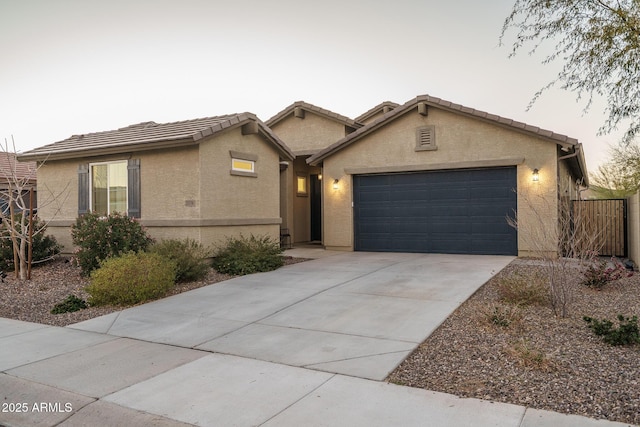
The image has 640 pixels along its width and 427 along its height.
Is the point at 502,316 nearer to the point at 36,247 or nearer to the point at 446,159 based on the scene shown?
the point at 446,159

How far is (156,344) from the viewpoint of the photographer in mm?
5664

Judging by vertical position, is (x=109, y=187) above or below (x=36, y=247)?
above

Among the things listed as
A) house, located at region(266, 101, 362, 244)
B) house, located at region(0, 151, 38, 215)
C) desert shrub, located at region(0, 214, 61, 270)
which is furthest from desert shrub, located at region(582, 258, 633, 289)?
desert shrub, located at region(0, 214, 61, 270)

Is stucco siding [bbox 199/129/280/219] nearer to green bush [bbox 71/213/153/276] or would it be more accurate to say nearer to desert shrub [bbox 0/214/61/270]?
green bush [bbox 71/213/153/276]

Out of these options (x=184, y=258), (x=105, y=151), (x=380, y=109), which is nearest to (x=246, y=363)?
(x=184, y=258)

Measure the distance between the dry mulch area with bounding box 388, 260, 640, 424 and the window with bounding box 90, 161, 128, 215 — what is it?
954 centimetres

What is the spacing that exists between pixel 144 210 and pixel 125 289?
4424 millimetres

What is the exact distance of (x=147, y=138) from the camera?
1155 cm

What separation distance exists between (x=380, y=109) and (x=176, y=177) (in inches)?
432

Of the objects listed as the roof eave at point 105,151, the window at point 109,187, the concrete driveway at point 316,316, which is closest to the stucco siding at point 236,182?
the roof eave at point 105,151

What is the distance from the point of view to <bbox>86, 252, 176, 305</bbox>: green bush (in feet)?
25.5

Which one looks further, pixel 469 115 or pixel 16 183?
pixel 469 115

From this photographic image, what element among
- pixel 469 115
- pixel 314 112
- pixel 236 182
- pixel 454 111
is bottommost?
pixel 236 182

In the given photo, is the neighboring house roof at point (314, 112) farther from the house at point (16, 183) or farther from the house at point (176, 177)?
the house at point (16, 183)
